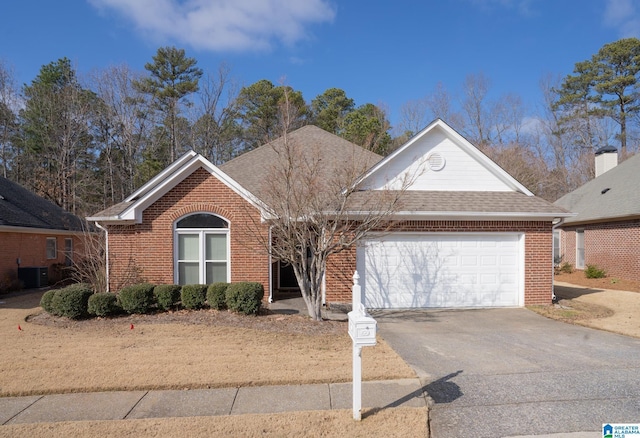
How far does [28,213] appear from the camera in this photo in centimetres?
1792

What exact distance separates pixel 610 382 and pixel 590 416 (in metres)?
1.42

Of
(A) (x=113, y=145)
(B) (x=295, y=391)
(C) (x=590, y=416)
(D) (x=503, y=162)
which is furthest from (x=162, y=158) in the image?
(C) (x=590, y=416)

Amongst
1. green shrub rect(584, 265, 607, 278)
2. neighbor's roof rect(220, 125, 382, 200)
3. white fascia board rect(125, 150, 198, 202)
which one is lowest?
green shrub rect(584, 265, 607, 278)

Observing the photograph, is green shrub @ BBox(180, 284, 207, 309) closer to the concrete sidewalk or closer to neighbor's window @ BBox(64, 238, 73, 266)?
the concrete sidewalk

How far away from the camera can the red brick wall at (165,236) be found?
39.0 ft

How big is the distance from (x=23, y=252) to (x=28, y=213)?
6.97 ft

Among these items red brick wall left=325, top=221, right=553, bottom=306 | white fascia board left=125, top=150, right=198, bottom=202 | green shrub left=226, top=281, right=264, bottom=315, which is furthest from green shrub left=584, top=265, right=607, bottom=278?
white fascia board left=125, top=150, right=198, bottom=202

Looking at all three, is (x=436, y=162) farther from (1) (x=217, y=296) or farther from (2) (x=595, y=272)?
(2) (x=595, y=272)

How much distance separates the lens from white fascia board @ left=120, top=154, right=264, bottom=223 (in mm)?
11562

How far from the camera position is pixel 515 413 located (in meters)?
4.82

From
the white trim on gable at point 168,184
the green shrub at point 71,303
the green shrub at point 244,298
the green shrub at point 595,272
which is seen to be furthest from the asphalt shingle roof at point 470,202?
the green shrub at point 595,272

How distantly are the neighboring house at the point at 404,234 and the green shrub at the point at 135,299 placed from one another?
1825mm

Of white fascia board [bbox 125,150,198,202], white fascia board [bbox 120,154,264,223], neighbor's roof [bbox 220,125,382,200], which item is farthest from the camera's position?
neighbor's roof [bbox 220,125,382,200]

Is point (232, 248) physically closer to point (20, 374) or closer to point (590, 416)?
point (20, 374)
